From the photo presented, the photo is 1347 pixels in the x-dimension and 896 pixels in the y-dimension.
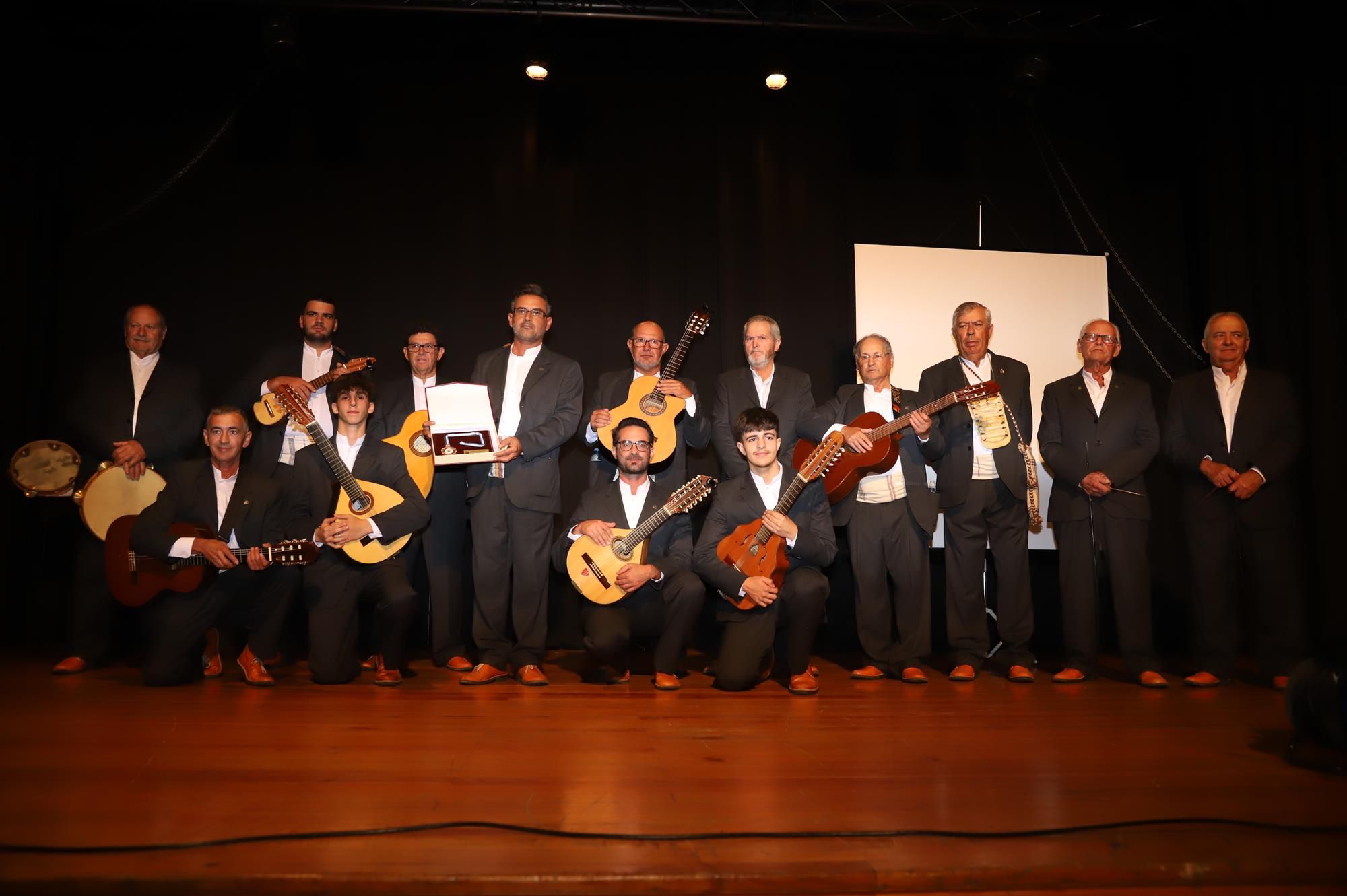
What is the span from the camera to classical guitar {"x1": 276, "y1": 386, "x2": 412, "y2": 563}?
4449 mm

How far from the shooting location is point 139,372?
500 centimetres

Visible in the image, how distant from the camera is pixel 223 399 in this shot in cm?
546

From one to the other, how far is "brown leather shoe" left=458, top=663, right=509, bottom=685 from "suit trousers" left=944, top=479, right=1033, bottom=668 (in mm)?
2392

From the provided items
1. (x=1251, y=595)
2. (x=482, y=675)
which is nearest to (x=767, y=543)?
(x=482, y=675)

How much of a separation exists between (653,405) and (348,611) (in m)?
1.90

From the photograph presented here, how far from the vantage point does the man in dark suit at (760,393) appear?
193 inches

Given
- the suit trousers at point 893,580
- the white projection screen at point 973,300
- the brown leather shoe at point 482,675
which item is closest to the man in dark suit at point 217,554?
the brown leather shoe at point 482,675

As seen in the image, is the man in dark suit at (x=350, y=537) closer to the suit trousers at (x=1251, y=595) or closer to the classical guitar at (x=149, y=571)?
the classical guitar at (x=149, y=571)

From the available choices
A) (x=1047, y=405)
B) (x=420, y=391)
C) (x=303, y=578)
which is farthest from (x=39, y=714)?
(x=1047, y=405)

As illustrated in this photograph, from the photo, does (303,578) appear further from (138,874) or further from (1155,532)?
(1155,532)

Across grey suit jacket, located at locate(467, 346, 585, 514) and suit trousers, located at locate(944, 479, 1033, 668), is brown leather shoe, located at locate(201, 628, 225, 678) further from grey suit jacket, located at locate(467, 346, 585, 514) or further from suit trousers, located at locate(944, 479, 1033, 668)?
suit trousers, located at locate(944, 479, 1033, 668)

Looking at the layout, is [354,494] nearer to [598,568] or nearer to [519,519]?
[519,519]

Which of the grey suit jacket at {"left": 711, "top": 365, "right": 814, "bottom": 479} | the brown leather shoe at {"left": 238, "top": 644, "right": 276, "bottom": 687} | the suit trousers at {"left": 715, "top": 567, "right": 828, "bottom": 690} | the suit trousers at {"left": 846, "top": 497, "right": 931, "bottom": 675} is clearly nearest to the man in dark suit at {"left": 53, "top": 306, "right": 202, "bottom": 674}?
the brown leather shoe at {"left": 238, "top": 644, "right": 276, "bottom": 687}

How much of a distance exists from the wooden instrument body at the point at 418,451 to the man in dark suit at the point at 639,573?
0.82 meters
